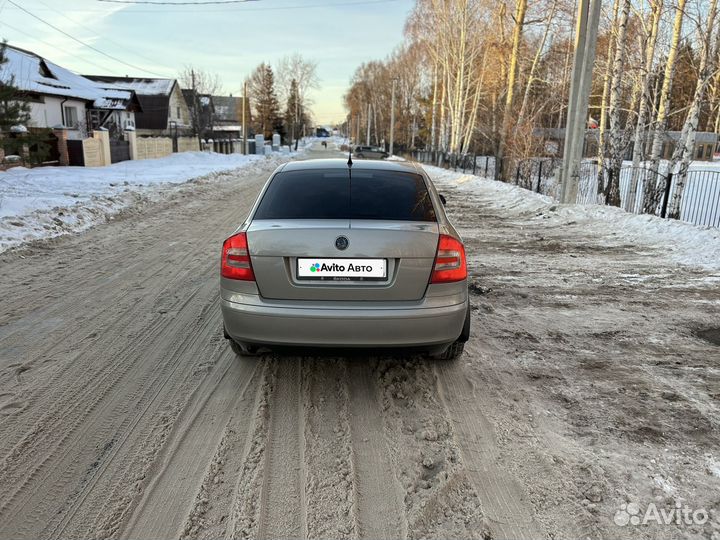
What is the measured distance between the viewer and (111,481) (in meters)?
2.61

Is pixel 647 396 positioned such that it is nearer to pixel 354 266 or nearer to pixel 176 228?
pixel 354 266

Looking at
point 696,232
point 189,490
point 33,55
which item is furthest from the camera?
point 33,55

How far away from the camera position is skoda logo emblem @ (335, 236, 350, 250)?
325 centimetres

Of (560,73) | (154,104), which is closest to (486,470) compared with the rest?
(560,73)

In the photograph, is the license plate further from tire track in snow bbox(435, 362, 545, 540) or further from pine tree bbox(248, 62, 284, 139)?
pine tree bbox(248, 62, 284, 139)

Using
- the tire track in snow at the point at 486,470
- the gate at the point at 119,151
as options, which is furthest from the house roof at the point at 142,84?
the tire track in snow at the point at 486,470

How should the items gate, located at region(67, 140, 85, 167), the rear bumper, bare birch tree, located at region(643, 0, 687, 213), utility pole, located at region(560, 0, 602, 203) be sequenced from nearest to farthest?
the rear bumper → bare birch tree, located at region(643, 0, 687, 213) → utility pole, located at region(560, 0, 602, 203) → gate, located at region(67, 140, 85, 167)

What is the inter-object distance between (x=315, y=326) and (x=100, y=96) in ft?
132

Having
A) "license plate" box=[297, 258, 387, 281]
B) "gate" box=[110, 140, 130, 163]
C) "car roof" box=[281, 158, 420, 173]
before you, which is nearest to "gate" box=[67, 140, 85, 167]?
"gate" box=[110, 140, 130, 163]

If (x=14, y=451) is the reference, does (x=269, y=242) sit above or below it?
above

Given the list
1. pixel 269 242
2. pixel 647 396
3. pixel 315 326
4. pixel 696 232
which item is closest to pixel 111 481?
pixel 315 326

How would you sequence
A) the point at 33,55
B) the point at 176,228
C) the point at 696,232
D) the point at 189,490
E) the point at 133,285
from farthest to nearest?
the point at 33,55 → the point at 176,228 → the point at 696,232 → the point at 133,285 → the point at 189,490

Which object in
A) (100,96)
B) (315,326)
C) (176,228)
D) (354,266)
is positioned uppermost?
(100,96)

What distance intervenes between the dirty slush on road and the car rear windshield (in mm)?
1030
